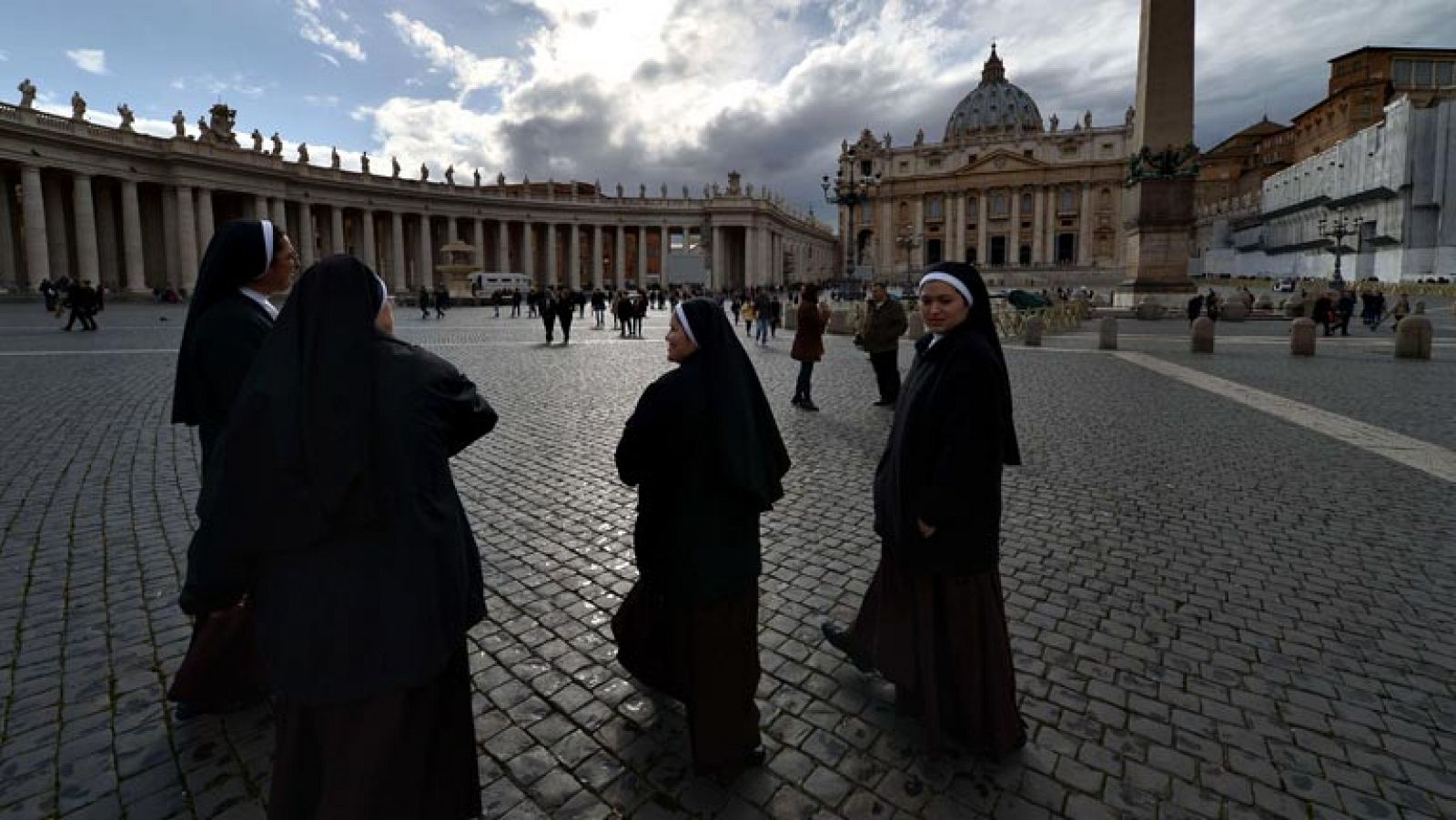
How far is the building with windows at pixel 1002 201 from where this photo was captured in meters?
89.4

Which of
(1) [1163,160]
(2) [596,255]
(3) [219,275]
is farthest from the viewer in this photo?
(2) [596,255]

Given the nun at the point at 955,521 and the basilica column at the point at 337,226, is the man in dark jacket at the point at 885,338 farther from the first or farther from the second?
the basilica column at the point at 337,226

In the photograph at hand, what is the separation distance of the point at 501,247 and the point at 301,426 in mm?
73371

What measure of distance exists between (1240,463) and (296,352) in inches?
318

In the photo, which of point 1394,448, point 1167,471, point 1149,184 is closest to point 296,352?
point 1167,471

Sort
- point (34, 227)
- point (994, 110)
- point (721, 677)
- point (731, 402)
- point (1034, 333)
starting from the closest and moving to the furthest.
→ point (731, 402), point (721, 677), point (1034, 333), point (34, 227), point (994, 110)

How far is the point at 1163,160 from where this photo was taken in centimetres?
2300

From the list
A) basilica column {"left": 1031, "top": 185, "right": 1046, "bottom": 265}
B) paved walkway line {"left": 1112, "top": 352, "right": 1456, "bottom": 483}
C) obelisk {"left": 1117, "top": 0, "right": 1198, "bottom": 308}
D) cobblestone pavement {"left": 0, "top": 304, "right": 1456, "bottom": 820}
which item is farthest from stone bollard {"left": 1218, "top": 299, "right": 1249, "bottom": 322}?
basilica column {"left": 1031, "top": 185, "right": 1046, "bottom": 265}

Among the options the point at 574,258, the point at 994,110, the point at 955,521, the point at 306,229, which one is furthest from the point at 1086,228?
the point at 955,521

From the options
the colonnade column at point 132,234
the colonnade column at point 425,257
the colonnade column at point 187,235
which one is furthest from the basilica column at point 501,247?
the colonnade column at point 132,234

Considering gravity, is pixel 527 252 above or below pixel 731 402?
above

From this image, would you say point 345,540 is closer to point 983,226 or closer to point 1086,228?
point 1086,228

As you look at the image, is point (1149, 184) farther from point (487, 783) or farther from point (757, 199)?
point (757, 199)

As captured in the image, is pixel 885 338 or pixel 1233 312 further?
pixel 1233 312
